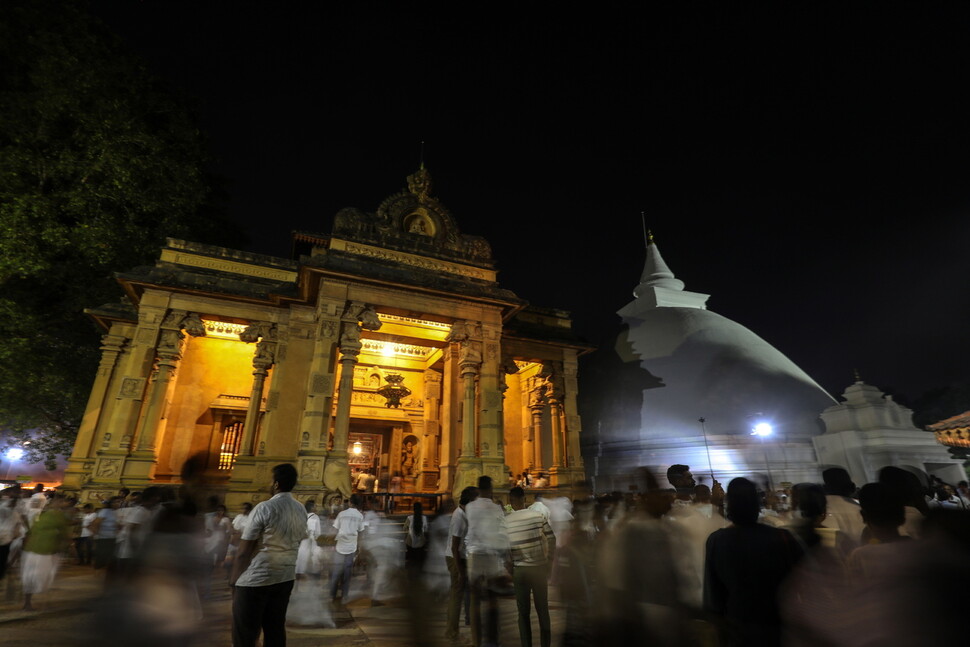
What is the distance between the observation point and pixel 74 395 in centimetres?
1762

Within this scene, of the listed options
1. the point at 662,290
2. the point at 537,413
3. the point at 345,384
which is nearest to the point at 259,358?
the point at 345,384

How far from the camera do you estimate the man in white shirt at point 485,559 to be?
477 centimetres

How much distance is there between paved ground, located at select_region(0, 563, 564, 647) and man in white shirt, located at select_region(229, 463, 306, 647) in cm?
35

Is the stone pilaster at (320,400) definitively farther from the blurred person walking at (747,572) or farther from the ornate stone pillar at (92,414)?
the blurred person walking at (747,572)

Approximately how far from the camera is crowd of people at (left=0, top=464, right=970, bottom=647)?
2062 millimetres

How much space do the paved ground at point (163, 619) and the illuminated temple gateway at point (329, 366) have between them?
475 centimetres

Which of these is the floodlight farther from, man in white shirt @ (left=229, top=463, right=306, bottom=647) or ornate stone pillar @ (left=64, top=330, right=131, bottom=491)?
man in white shirt @ (left=229, top=463, right=306, bottom=647)

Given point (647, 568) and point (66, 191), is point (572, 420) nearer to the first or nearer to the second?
point (647, 568)

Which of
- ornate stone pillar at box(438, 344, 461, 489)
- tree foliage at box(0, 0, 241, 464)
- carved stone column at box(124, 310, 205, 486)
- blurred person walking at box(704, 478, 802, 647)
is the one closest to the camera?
blurred person walking at box(704, 478, 802, 647)

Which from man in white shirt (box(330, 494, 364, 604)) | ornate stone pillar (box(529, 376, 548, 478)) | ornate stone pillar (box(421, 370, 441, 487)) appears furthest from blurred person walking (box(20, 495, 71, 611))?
ornate stone pillar (box(529, 376, 548, 478))

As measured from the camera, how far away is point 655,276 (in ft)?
129

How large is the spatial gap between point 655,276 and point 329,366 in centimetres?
3292

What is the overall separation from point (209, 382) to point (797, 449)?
26.4m

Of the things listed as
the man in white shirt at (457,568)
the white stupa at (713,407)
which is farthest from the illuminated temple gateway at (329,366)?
the white stupa at (713,407)
